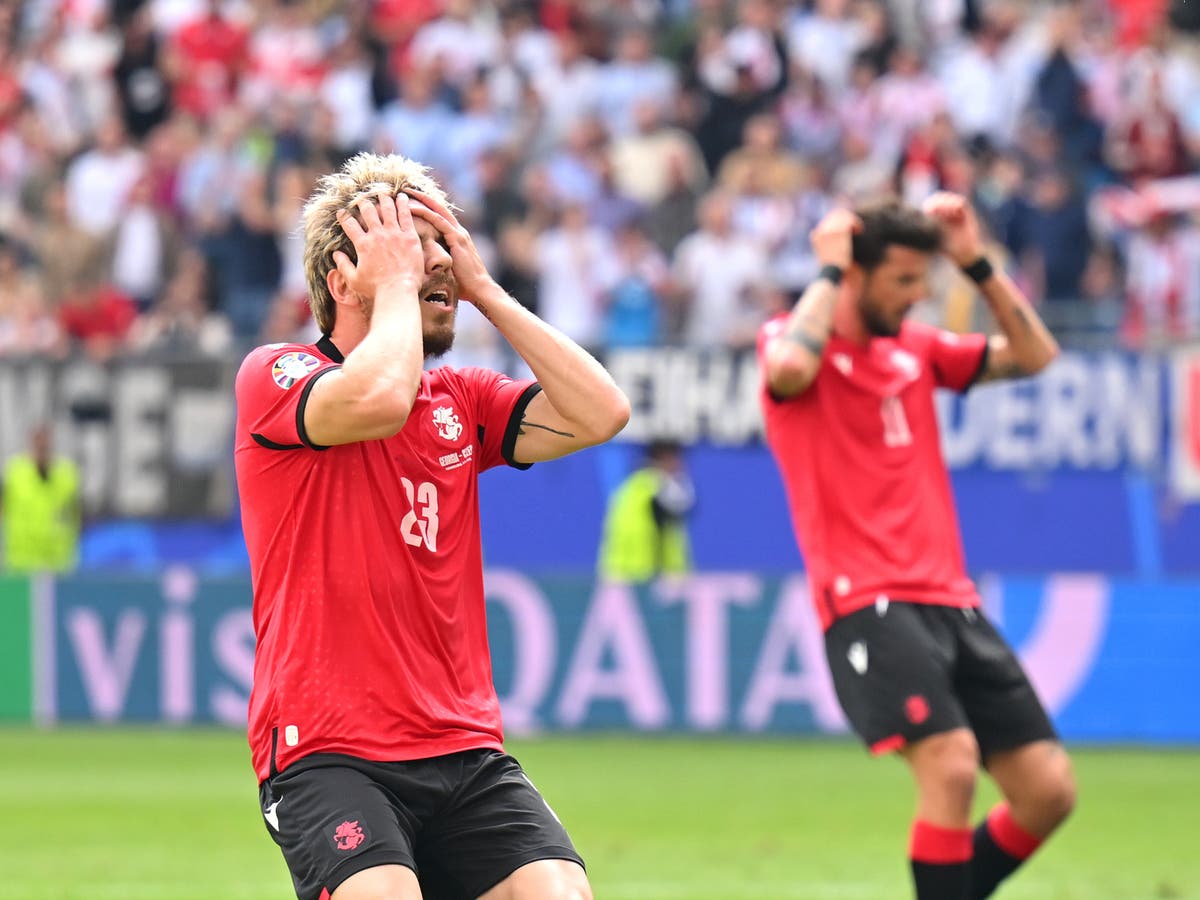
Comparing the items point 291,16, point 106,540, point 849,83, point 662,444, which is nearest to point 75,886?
point 662,444

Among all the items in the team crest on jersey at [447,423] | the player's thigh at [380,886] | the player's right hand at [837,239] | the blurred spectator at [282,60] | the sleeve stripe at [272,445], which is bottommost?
the player's thigh at [380,886]

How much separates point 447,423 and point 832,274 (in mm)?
2575

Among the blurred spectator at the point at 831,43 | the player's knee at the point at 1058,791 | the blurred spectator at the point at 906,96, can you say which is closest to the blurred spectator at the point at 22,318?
the blurred spectator at the point at 831,43

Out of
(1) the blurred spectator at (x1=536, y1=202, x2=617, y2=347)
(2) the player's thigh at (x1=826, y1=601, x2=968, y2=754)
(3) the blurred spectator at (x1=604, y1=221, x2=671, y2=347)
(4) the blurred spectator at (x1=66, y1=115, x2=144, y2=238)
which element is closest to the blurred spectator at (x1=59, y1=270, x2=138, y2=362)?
(4) the blurred spectator at (x1=66, y1=115, x2=144, y2=238)

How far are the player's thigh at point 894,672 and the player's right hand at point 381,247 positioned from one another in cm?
267

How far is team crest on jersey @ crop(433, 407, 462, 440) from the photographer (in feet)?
16.3

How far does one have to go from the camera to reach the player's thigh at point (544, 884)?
4.61 meters

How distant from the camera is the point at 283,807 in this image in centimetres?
473

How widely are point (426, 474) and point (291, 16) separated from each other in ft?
55.8

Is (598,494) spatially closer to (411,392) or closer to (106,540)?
(106,540)

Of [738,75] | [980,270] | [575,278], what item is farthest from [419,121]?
[980,270]

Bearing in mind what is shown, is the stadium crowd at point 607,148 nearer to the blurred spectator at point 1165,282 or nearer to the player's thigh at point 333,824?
the blurred spectator at point 1165,282

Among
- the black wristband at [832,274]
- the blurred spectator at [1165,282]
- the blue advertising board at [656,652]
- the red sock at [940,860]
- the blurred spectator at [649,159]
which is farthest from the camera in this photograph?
the blurred spectator at [649,159]

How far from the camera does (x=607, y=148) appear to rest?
18.9 meters
